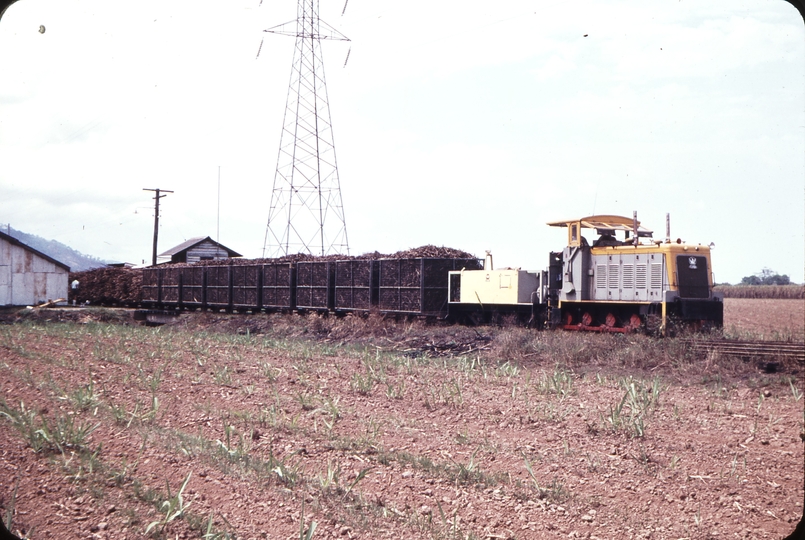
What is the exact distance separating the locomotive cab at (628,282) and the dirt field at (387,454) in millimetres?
4678

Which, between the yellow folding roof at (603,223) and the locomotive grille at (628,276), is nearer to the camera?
the locomotive grille at (628,276)

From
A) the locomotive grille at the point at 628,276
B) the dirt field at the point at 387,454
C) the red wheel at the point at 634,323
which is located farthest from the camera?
the locomotive grille at the point at 628,276

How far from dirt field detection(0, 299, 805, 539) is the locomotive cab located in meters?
4.68

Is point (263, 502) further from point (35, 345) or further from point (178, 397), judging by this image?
point (35, 345)

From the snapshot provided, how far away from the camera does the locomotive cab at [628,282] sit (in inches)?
575

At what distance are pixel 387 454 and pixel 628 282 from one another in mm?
11612

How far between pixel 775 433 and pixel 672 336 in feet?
26.4

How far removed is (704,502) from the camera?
4.46m

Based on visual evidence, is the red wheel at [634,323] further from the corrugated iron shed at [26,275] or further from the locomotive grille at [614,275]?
the corrugated iron shed at [26,275]

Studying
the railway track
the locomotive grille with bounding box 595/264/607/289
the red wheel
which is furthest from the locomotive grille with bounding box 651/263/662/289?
the railway track

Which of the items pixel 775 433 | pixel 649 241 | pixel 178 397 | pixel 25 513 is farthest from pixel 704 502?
pixel 649 241

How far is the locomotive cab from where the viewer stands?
575 inches

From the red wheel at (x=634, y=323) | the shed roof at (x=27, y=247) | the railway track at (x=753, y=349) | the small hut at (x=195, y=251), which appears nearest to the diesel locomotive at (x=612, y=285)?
the red wheel at (x=634, y=323)

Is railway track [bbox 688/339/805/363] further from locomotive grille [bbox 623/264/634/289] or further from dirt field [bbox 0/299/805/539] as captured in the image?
locomotive grille [bbox 623/264/634/289]
